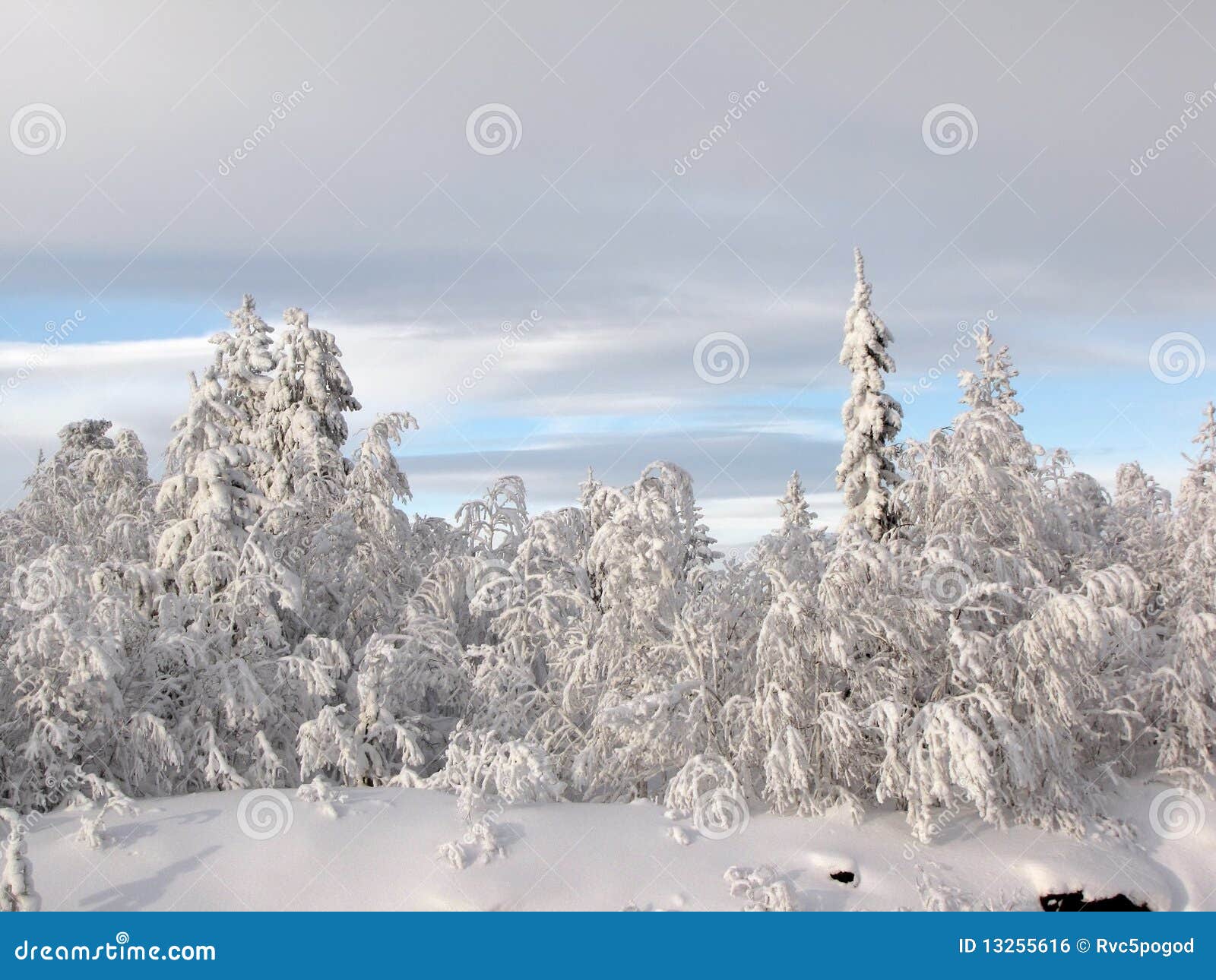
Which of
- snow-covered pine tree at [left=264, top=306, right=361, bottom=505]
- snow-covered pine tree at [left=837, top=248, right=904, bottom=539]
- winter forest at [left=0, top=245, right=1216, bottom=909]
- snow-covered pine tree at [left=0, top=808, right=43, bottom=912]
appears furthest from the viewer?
snow-covered pine tree at [left=264, top=306, right=361, bottom=505]

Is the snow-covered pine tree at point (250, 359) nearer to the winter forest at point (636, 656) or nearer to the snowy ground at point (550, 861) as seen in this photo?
the winter forest at point (636, 656)

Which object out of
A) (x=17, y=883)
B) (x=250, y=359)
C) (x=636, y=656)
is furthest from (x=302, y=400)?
(x=17, y=883)

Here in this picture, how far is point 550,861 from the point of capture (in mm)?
14867

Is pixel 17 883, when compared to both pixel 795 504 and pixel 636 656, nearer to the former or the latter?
pixel 636 656

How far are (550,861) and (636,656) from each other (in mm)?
4926

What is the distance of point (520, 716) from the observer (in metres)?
20.0

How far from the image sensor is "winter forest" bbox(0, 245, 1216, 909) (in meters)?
16.5

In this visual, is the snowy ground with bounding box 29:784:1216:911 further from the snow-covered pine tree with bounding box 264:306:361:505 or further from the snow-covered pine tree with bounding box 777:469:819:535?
the snow-covered pine tree with bounding box 777:469:819:535

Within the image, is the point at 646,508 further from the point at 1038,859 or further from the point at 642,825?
the point at 1038,859

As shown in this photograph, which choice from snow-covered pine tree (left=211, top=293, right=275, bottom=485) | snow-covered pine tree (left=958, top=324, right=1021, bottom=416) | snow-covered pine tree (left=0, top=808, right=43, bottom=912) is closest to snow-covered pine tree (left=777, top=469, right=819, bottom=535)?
snow-covered pine tree (left=958, top=324, right=1021, bottom=416)

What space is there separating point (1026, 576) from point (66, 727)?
52.7 ft

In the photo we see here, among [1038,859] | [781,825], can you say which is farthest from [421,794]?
[1038,859]

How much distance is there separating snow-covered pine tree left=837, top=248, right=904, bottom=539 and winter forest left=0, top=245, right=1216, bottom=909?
1.26 metres

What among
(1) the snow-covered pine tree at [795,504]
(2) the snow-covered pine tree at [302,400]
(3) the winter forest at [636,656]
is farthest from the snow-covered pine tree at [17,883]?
(1) the snow-covered pine tree at [795,504]
